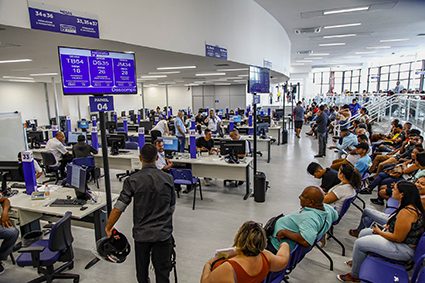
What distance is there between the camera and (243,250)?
198 centimetres

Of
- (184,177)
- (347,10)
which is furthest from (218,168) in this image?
(347,10)

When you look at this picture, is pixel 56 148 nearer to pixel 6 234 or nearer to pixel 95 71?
pixel 6 234

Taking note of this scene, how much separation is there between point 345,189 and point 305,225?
54.7 inches

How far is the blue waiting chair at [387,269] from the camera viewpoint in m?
2.63

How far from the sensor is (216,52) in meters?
6.88

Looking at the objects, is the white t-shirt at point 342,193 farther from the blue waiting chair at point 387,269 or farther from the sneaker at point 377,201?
the sneaker at point 377,201

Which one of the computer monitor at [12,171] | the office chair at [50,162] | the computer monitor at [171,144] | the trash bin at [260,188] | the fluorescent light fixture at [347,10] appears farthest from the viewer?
the fluorescent light fixture at [347,10]

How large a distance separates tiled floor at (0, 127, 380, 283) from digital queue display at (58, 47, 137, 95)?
2.38 metres

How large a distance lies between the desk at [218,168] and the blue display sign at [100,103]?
3.13 metres

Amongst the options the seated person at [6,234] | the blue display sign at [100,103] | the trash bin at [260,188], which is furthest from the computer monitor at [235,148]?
the seated person at [6,234]

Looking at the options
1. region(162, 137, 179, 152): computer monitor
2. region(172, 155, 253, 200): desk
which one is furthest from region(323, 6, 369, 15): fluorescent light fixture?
region(162, 137, 179, 152): computer monitor

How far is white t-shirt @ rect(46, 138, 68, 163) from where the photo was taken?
7145 mm

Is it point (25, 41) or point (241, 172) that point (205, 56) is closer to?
point (241, 172)

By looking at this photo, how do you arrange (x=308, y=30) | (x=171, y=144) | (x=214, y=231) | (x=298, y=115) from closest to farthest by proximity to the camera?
(x=214, y=231), (x=171, y=144), (x=308, y=30), (x=298, y=115)
